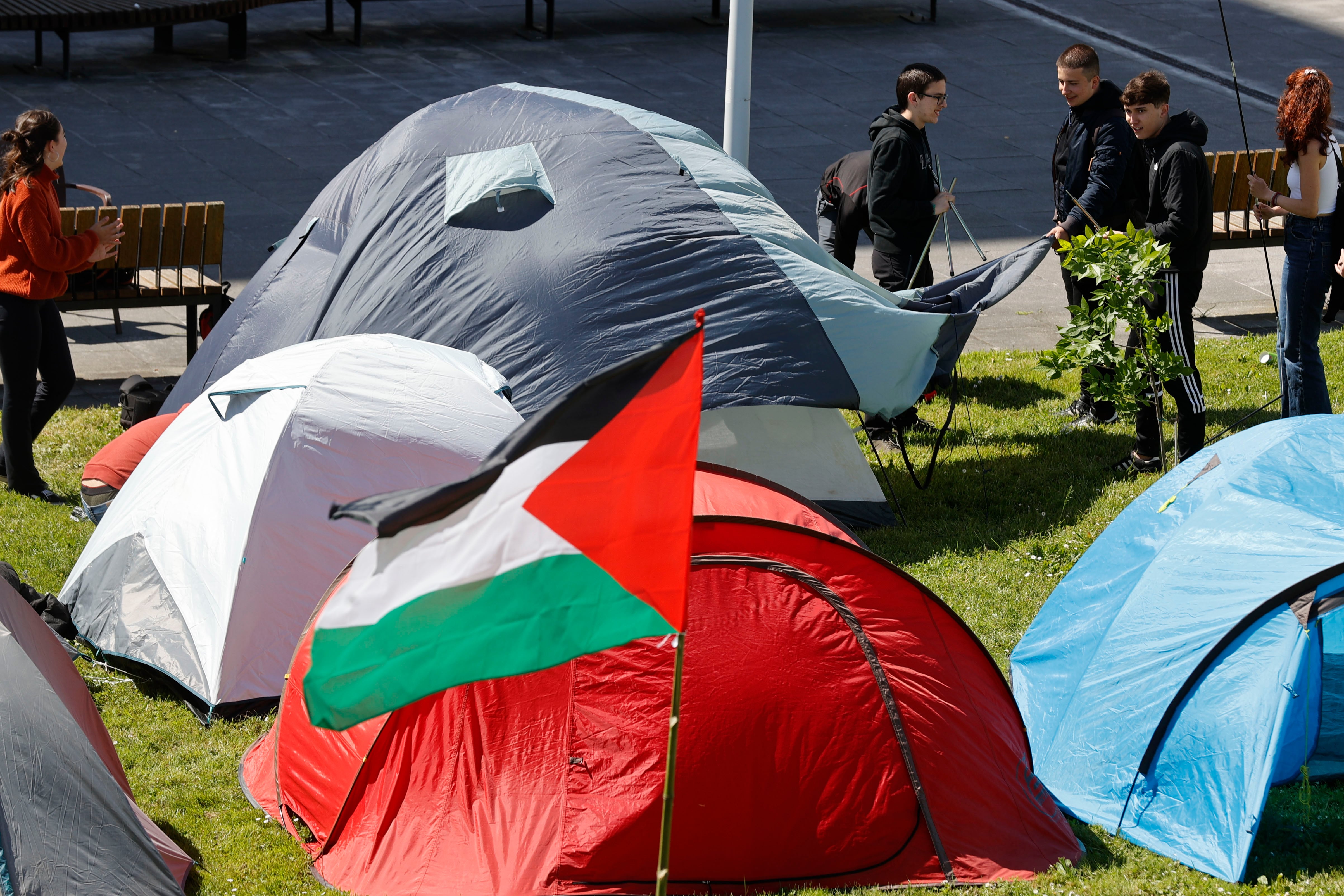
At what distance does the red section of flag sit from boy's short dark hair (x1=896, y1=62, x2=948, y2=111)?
527 cm

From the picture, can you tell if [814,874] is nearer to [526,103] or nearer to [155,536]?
[155,536]

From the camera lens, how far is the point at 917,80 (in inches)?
325

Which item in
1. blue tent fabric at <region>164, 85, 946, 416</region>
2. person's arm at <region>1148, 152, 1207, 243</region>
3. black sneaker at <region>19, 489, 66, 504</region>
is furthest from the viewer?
black sneaker at <region>19, 489, 66, 504</region>

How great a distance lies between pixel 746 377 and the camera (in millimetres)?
7012

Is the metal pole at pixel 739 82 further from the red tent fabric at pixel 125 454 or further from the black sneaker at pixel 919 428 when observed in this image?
the red tent fabric at pixel 125 454

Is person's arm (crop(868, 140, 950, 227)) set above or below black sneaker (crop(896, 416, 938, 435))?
above

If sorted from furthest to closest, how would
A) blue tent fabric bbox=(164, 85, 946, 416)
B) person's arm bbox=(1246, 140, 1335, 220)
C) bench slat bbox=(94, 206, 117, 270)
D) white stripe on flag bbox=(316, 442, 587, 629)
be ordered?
bench slat bbox=(94, 206, 117, 270), person's arm bbox=(1246, 140, 1335, 220), blue tent fabric bbox=(164, 85, 946, 416), white stripe on flag bbox=(316, 442, 587, 629)

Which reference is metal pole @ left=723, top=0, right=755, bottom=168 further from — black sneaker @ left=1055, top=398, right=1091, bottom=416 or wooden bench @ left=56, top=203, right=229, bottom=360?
wooden bench @ left=56, top=203, right=229, bottom=360

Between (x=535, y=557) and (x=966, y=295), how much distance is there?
16.3 feet

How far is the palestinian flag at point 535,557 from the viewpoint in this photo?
3.25 m

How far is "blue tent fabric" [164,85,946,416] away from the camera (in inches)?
278

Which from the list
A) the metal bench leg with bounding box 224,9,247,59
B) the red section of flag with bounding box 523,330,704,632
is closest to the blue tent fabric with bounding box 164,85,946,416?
the red section of flag with bounding box 523,330,704,632

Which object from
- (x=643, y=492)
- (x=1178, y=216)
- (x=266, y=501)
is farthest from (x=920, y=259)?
(x=643, y=492)

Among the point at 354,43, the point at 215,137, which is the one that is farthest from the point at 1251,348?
the point at 354,43
